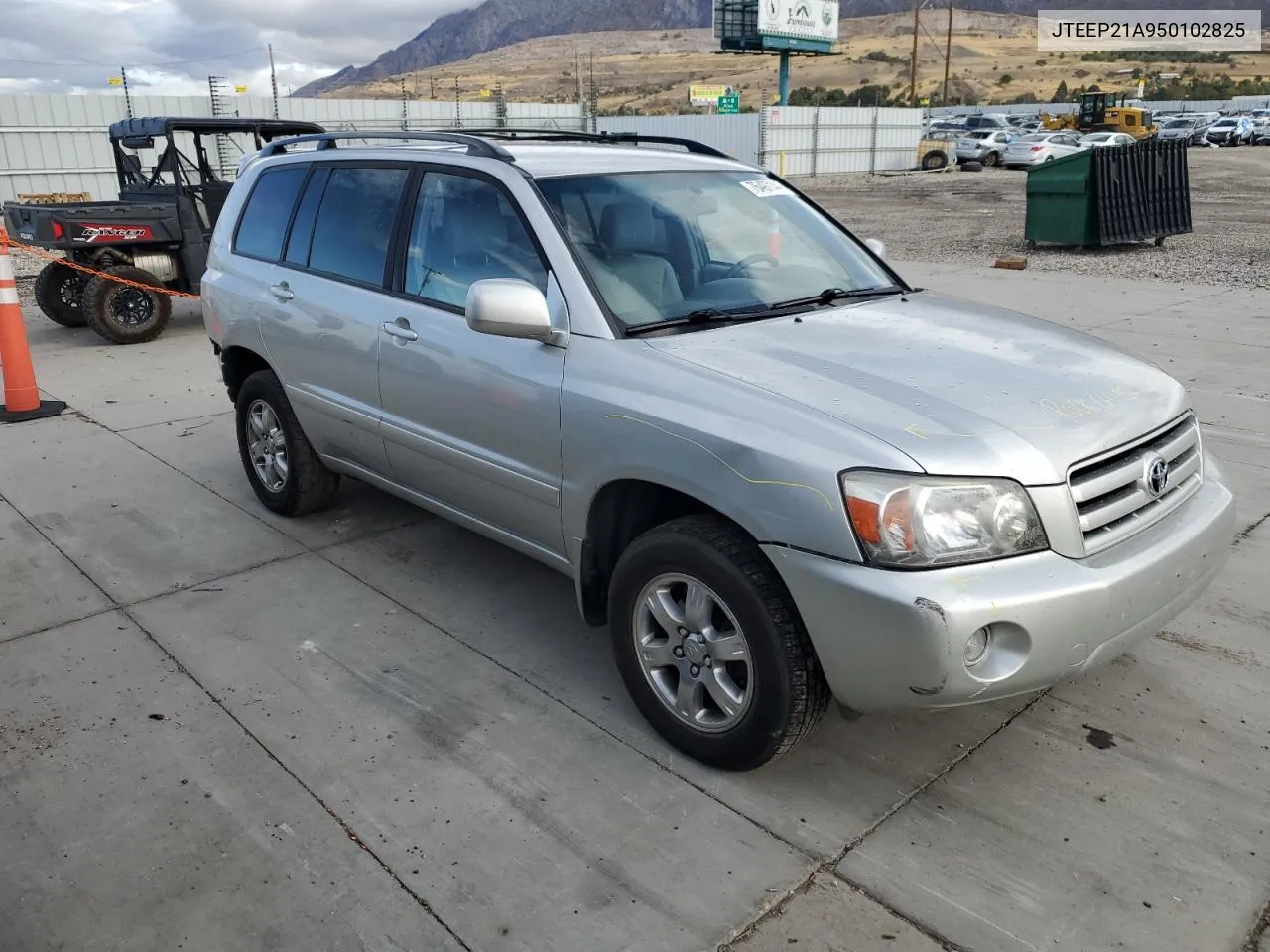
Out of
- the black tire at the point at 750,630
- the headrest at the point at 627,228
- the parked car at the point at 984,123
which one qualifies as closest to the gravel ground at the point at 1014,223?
the parked car at the point at 984,123

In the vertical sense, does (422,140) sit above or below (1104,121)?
below

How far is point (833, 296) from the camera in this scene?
12.5 ft

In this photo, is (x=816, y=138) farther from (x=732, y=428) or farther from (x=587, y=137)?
(x=732, y=428)

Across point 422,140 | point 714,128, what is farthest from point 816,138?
point 422,140

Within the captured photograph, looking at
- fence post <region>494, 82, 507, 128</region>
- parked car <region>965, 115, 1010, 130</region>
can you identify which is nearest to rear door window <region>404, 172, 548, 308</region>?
fence post <region>494, 82, 507, 128</region>

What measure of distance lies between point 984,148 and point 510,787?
127ft

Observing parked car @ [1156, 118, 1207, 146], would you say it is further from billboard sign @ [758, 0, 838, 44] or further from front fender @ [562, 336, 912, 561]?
front fender @ [562, 336, 912, 561]

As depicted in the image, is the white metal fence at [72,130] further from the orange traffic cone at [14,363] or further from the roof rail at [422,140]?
the roof rail at [422,140]

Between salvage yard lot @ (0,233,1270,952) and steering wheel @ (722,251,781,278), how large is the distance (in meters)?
1.46

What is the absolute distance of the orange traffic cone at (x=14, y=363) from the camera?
6.99m

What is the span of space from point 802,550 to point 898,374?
0.68m

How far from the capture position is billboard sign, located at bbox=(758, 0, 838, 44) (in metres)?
45.1

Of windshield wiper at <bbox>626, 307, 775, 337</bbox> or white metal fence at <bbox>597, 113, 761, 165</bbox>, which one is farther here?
white metal fence at <bbox>597, 113, 761, 165</bbox>

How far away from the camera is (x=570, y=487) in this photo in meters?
→ 3.31
